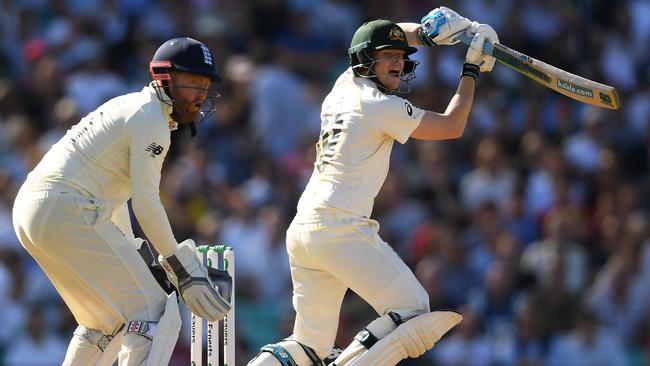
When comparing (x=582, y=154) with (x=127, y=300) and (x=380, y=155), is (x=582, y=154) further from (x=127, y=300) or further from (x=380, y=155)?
(x=127, y=300)

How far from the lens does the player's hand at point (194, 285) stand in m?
6.36

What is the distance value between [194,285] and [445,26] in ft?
6.16

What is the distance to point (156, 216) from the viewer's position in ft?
20.7

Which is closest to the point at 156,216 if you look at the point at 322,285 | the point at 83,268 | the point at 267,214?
the point at 83,268

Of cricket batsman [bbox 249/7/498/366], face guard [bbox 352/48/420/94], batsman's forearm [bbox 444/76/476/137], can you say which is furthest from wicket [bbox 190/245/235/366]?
batsman's forearm [bbox 444/76/476/137]

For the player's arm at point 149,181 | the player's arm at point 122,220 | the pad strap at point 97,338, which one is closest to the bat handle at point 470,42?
the player's arm at point 149,181

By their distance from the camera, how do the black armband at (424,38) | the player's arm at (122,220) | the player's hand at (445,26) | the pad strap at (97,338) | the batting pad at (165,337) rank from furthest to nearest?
the black armband at (424,38) → the player's hand at (445,26) → the player's arm at (122,220) → the pad strap at (97,338) → the batting pad at (165,337)

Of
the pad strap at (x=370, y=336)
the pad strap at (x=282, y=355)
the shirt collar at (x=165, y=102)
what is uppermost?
the shirt collar at (x=165, y=102)

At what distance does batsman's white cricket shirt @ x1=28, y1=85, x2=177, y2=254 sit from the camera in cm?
632

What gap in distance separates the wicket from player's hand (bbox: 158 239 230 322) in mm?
322

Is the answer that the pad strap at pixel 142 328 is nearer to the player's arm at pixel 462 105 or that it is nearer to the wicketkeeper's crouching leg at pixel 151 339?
the wicketkeeper's crouching leg at pixel 151 339

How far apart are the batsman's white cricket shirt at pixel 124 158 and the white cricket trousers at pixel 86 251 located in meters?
0.09

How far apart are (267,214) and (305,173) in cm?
63

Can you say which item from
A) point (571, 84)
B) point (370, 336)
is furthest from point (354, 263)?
point (571, 84)
